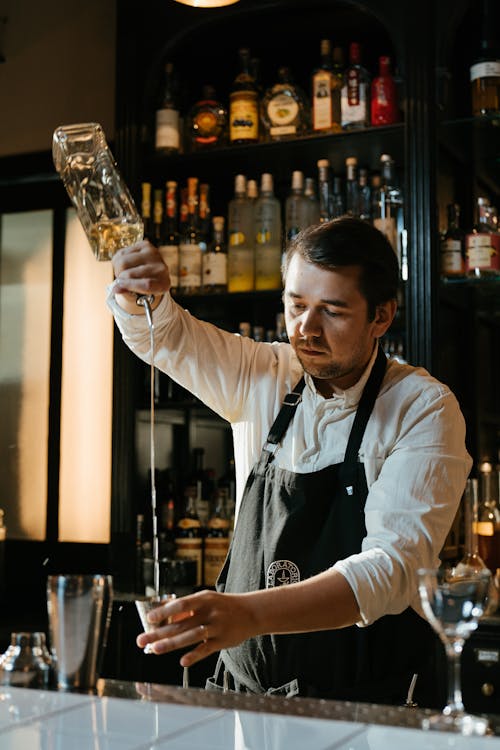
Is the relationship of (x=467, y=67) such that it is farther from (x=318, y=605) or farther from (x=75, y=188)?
(x=318, y=605)

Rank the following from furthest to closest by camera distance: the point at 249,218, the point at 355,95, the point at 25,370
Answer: the point at 25,370 < the point at 249,218 < the point at 355,95

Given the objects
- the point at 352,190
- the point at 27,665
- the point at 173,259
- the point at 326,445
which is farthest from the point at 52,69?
the point at 27,665

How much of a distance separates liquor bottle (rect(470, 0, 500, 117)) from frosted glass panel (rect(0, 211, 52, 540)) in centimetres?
170

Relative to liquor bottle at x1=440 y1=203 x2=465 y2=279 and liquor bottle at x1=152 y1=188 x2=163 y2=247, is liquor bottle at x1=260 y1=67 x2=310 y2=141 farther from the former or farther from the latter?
liquor bottle at x1=440 y1=203 x2=465 y2=279

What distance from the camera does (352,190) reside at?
3127 millimetres

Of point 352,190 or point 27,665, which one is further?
point 352,190

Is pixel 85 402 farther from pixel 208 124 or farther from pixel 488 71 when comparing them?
pixel 488 71

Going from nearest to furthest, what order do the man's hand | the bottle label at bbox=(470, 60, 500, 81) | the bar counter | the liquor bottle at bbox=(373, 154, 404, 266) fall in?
the bar counter, the man's hand, the bottle label at bbox=(470, 60, 500, 81), the liquor bottle at bbox=(373, 154, 404, 266)

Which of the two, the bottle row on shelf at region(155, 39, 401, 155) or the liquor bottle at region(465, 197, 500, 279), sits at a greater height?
the bottle row on shelf at region(155, 39, 401, 155)

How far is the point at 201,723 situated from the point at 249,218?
2.30 metres

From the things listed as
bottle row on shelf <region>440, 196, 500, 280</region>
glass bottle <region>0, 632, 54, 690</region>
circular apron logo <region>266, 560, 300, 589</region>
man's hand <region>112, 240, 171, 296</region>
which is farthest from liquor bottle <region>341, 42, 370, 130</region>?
glass bottle <region>0, 632, 54, 690</region>

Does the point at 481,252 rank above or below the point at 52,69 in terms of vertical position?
below

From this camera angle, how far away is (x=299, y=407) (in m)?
2.08

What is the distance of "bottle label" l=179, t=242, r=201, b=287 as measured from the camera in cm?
327
